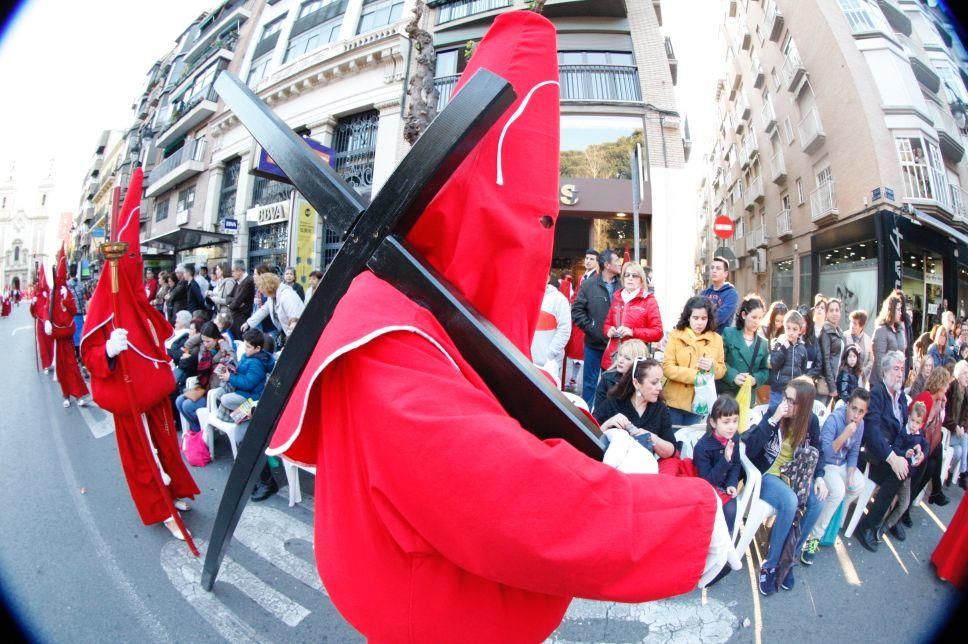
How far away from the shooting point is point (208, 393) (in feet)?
15.0

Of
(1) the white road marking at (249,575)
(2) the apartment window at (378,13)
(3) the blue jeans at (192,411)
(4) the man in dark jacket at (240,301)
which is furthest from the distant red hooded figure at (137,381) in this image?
(4) the man in dark jacket at (240,301)

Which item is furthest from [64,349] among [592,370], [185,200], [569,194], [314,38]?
[569,194]

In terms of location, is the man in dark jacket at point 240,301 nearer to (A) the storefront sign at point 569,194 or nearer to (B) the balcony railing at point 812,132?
(A) the storefront sign at point 569,194

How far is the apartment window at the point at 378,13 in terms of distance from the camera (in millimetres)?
1607

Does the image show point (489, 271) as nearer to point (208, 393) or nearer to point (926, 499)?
point (926, 499)

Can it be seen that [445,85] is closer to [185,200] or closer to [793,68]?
[185,200]

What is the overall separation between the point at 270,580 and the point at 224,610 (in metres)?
0.30

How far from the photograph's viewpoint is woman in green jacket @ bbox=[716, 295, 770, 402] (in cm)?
374

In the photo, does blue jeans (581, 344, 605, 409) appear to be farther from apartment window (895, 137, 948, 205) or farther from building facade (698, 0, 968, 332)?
apartment window (895, 137, 948, 205)

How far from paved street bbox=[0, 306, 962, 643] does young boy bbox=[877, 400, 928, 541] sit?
107 mm

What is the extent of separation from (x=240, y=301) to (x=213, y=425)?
216 cm

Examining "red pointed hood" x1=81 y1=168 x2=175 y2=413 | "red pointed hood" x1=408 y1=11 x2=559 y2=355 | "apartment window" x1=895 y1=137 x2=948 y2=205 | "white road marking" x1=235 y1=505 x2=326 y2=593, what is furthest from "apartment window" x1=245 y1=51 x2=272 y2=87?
"white road marking" x1=235 y1=505 x2=326 y2=593

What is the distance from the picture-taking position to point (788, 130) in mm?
1521

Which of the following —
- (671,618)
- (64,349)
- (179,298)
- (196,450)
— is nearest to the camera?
(671,618)
